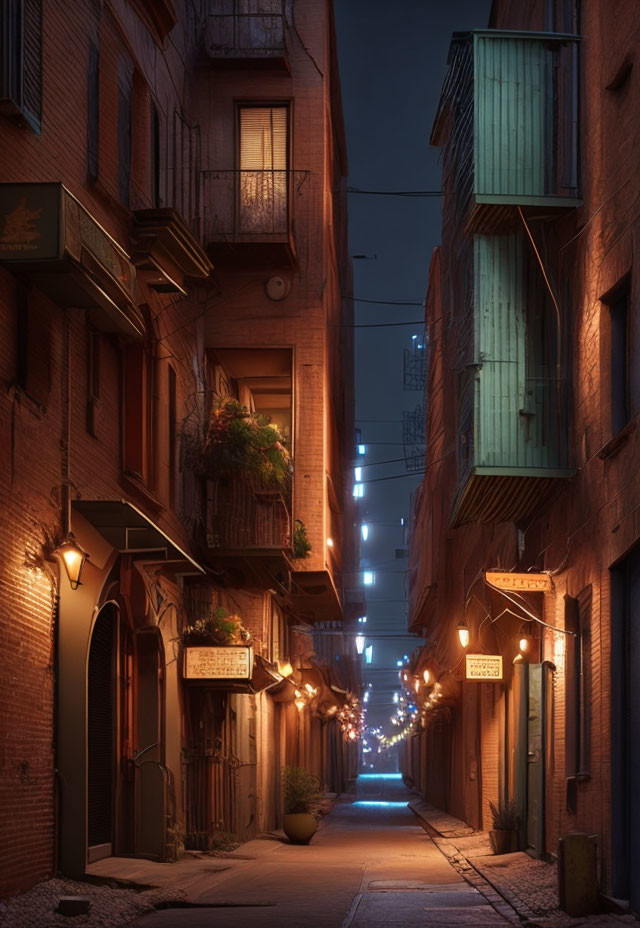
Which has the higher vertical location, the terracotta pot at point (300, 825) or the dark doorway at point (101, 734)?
the dark doorway at point (101, 734)

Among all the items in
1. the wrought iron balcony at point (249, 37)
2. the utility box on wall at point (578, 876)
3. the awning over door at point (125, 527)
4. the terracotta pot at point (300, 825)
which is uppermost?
the wrought iron balcony at point (249, 37)

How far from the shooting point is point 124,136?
1975 cm

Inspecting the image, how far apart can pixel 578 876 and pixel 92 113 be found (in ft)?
34.4

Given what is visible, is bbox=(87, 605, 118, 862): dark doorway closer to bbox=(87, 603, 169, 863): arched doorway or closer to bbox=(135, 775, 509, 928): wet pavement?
bbox=(87, 603, 169, 863): arched doorway

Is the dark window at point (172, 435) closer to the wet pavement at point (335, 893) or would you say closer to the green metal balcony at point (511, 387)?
the green metal balcony at point (511, 387)

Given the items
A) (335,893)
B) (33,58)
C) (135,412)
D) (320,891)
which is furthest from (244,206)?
(335,893)

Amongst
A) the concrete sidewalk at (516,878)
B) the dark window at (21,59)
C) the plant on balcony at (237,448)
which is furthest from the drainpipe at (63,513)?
the plant on balcony at (237,448)

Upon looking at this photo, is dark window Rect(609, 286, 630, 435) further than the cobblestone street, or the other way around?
dark window Rect(609, 286, 630, 435)

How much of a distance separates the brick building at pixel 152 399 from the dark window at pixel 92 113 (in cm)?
5

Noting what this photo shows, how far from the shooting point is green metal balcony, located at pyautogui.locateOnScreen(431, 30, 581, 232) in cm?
1819

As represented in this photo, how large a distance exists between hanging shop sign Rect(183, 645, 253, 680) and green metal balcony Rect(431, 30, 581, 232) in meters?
7.74

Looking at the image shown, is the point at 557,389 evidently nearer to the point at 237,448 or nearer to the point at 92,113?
the point at 92,113

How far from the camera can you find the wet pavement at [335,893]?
45.4ft

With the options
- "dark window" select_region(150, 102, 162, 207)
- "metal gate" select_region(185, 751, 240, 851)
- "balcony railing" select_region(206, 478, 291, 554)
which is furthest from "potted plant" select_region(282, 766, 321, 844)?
"dark window" select_region(150, 102, 162, 207)
